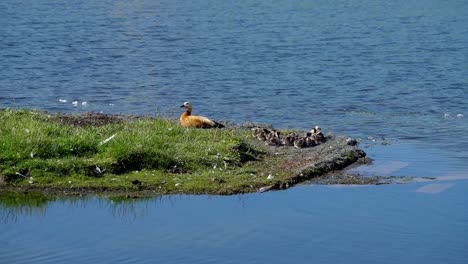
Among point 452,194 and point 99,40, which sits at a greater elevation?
point 99,40

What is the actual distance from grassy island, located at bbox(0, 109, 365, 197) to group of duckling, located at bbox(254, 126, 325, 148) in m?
0.32

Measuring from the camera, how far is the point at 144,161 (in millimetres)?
18031

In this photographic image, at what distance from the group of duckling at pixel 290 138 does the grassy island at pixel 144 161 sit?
0.32 meters

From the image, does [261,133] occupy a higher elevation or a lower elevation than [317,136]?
higher

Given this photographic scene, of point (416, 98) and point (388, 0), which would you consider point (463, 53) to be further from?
point (388, 0)

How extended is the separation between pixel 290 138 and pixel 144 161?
11.9ft

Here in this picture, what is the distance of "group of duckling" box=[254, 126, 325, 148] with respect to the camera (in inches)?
805

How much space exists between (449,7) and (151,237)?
44920 millimetres

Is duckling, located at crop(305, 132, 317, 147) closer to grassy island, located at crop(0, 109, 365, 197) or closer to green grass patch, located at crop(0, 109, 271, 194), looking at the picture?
grassy island, located at crop(0, 109, 365, 197)

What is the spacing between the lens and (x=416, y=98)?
29.3 meters

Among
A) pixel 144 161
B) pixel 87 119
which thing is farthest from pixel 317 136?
pixel 87 119

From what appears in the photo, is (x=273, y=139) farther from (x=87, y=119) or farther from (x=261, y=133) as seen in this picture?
(x=87, y=119)

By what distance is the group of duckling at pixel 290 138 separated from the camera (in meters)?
20.4

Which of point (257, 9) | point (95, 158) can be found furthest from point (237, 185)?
point (257, 9)
